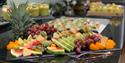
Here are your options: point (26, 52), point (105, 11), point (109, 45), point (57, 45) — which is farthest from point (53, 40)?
point (105, 11)

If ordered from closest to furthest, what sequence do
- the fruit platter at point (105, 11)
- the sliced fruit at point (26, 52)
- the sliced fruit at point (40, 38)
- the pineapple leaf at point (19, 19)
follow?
the sliced fruit at point (26, 52) < the sliced fruit at point (40, 38) < the pineapple leaf at point (19, 19) < the fruit platter at point (105, 11)

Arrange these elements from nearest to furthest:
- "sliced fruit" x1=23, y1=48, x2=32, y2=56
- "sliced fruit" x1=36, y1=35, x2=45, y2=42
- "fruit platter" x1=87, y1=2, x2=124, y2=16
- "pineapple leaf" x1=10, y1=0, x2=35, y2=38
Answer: "sliced fruit" x1=23, y1=48, x2=32, y2=56 < "sliced fruit" x1=36, y1=35, x2=45, y2=42 < "pineapple leaf" x1=10, y1=0, x2=35, y2=38 < "fruit platter" x1=87, y1=2, x2=124, y2=16

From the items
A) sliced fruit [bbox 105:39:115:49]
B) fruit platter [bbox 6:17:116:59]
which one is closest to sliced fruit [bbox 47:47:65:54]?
fruit platter [bbox 6:17:116:59]

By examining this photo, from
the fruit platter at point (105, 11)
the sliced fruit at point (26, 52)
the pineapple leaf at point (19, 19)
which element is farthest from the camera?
the fruit platter at point (105, 11)

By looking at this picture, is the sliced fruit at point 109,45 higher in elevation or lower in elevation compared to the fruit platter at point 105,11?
lower

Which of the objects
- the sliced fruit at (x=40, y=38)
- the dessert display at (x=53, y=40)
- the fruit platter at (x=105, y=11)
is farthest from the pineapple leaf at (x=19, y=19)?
the fruit platter at (x=105, y=11)

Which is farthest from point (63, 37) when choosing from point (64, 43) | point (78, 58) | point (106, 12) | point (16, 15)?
point (106, 12)

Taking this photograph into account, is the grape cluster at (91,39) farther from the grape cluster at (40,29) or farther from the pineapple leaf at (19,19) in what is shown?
the pineapple leaf at (19,19)

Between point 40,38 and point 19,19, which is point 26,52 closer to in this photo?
point 40,38

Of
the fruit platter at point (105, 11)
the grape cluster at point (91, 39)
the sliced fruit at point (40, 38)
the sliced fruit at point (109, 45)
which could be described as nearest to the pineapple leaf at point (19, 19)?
the sliced fruit at point (40, 38)

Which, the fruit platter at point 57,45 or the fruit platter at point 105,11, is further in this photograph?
the fruit platter at point 105,11

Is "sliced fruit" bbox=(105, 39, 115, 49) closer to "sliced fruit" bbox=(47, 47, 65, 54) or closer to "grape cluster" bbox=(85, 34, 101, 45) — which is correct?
"grape cluster" bbox=(85, 34, 101, 45)

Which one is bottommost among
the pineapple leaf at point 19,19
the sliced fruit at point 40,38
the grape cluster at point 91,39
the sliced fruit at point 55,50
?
the sliced fruit at point 55,50

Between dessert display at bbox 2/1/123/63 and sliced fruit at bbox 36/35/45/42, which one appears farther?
sliced fruit at bbox 36/35/45/42
